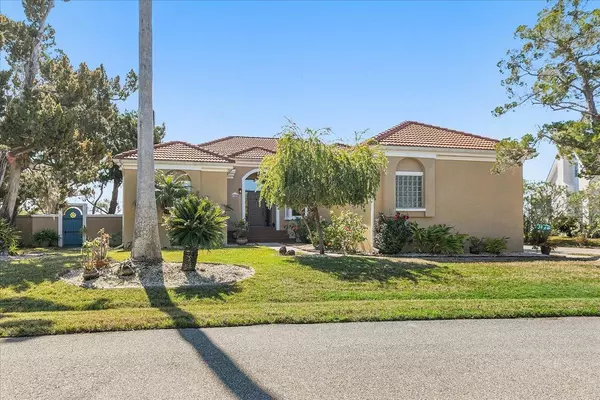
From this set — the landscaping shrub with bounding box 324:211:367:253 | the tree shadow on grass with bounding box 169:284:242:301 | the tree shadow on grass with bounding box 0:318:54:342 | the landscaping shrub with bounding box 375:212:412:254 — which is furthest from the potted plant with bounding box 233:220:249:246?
the tree shadow on grass with bounding box 0:318:54:342

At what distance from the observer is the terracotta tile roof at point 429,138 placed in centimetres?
1680

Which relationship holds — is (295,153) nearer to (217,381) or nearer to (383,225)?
(383,225)

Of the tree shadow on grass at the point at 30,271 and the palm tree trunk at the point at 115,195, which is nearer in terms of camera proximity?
the tree shadow on grass at the point at 30,271

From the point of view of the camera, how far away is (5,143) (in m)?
19.8

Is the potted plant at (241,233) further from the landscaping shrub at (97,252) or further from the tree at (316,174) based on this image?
the landscaping shrub at (97,252)

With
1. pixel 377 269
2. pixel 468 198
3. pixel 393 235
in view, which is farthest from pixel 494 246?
pixel 377 269

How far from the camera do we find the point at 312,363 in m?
4.99

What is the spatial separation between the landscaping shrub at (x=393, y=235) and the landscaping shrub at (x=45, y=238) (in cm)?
1624

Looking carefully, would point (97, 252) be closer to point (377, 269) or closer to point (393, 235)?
point (377, 269)

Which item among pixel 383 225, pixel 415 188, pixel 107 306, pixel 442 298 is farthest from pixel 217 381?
pixel 415 188

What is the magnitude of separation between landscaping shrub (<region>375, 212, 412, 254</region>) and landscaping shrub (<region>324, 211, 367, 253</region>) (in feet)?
2.56

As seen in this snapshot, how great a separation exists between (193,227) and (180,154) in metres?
9.18

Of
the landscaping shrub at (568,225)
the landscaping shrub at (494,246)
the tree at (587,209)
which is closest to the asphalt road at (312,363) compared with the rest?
the landscaping shrub at (494,246)

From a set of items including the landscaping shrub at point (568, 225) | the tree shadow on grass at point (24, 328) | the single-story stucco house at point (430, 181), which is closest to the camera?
the tree shadow on grass at point (24, 328)
